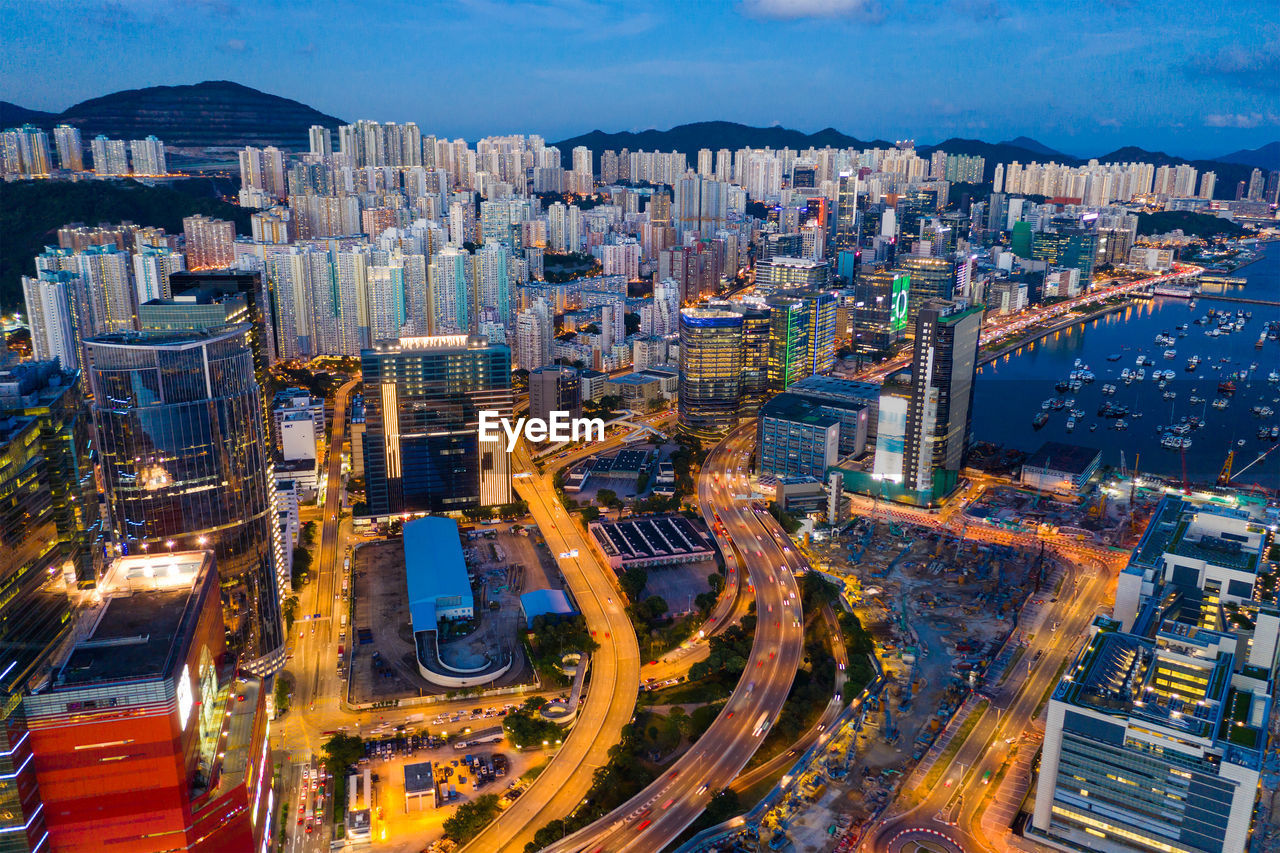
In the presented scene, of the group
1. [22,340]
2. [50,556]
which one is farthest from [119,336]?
[22,340]

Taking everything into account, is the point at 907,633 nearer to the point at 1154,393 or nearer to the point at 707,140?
the point at 1154,393

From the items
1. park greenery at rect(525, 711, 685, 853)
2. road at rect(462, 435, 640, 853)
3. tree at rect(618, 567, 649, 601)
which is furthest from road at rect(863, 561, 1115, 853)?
tree at rect(618, 567, 649, 601)

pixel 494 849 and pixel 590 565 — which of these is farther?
pixel 590 565

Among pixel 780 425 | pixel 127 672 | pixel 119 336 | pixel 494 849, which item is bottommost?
pixel 494 849

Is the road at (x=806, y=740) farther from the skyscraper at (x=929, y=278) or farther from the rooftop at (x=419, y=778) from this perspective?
the skyscraper at (x=929, y=278)

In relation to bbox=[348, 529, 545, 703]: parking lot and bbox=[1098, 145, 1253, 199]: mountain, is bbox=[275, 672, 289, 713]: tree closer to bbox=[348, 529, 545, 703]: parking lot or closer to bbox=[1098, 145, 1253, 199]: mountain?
bbox=[348, 529, 545, 703]: parking lot

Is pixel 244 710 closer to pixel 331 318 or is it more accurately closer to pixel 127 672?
pixel 127 672
